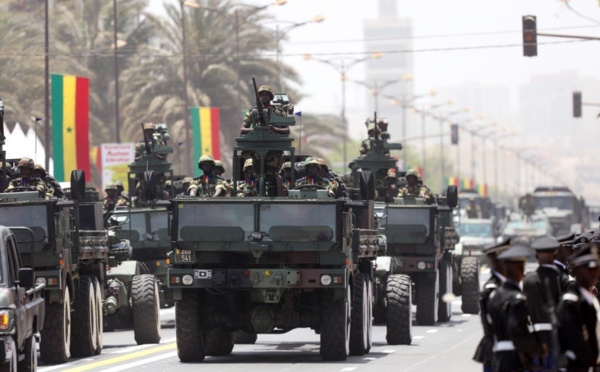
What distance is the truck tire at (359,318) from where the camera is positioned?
21.2 metres

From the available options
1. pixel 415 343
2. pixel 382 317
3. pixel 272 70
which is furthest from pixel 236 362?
pixel 272 70

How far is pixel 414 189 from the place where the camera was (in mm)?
31359

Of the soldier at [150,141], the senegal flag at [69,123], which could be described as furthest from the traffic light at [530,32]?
the senegal flag at [69,123]

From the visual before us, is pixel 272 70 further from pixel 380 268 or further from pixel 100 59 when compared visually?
pixel 380 268

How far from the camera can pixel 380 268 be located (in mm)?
26188

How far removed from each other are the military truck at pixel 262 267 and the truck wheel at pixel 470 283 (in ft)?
36.3

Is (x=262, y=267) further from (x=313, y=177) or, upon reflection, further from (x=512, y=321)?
(x=512, y=321)

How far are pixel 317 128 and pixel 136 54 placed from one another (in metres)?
8.44

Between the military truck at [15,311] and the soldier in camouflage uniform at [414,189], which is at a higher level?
the soldier in camouflage uniform at [414,189]

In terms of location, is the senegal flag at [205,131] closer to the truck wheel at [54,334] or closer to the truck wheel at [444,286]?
the truck wheel at [444,286]

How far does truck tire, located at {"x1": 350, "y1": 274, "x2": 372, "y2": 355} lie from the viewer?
2117 cm

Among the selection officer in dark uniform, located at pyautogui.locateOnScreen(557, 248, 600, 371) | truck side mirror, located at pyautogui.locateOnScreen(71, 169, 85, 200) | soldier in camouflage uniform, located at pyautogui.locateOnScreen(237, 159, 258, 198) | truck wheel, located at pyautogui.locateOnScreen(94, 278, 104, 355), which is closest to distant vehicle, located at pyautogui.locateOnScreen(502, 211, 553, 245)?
truck wheel, located at pyautogui.locateOnScreen(94, 278, 104, 355)

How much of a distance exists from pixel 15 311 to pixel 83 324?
661 centimetres

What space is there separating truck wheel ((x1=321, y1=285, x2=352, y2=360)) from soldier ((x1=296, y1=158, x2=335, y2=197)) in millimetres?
1967
